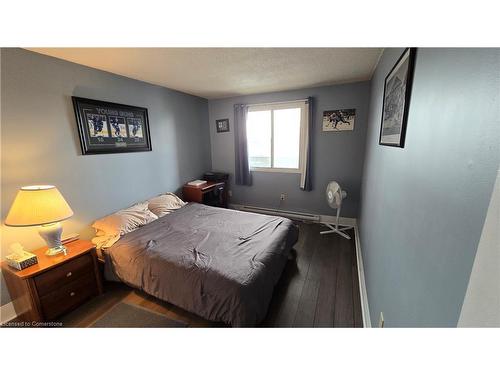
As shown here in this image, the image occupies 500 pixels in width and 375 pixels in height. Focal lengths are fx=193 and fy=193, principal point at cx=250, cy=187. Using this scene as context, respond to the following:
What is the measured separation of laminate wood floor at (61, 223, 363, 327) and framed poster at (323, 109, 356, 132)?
76.6 inches

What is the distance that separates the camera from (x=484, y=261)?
0.41 meters

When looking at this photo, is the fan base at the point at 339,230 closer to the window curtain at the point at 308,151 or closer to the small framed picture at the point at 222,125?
the window curtain at the point at 308,151

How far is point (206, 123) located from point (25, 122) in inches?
105

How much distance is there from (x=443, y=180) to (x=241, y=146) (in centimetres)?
337

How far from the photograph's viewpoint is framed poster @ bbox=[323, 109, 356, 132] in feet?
9.91

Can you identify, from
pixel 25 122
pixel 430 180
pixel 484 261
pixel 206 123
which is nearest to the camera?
pixel 484 261

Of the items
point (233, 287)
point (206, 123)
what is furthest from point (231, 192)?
point (233, 287)

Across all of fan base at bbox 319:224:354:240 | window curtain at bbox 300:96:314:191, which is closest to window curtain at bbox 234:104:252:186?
window curtain at bbox 300:96:314:191

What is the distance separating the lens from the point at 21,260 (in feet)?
4.97

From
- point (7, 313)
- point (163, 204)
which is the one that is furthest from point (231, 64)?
point (7, 313)

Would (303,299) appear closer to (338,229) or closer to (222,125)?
(338,229)
